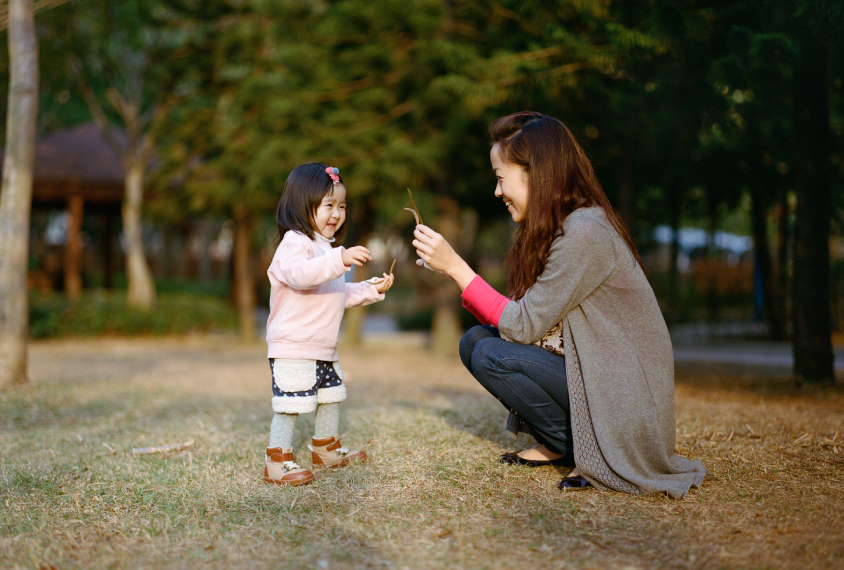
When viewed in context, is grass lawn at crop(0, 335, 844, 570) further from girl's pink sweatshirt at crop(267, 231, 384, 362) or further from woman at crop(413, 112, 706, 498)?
girl's pink sweatshirt at crop(267, 231, 384, 362)

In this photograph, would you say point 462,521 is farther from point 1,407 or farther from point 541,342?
point 1,407

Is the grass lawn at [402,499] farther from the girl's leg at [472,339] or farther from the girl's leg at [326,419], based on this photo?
the girl's leg at [472,339]

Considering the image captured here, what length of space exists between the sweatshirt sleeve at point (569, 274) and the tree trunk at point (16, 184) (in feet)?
15.4

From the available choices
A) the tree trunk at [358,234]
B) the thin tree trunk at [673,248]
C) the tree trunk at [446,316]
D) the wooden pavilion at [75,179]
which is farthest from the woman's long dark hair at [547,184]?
the wooden pavilion at [75,179]

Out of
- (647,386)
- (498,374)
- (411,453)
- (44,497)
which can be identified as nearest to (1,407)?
(44,497)

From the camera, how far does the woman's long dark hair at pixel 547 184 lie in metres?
2.60

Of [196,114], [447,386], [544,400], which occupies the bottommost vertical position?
[447,386]

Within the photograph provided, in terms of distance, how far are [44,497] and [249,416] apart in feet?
6.31

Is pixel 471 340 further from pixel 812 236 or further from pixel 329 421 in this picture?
pixel 812 236

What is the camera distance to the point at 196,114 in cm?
1143

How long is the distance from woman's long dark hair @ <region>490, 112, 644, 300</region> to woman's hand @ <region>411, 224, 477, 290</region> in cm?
23

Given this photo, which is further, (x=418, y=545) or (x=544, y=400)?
(x=544, y=400)

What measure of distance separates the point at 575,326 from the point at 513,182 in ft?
1.97

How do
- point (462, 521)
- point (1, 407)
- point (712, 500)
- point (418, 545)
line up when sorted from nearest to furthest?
point (418, 545)
point (462, 521)
point (712, 500)
point (1, 407)
